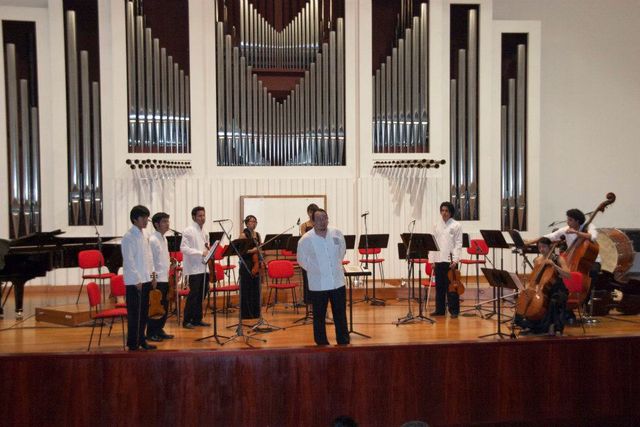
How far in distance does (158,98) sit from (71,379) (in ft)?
23.4

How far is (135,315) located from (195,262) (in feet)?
5.21

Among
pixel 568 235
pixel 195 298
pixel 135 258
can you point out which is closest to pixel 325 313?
pixel 135 258

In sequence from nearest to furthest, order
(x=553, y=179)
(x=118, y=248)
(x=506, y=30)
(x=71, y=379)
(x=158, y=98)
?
(x=71, y=379), (x=118, y=248), (x=158, y=98), (x=506, y=30), (x=553, y=179)

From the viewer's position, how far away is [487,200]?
1249cm

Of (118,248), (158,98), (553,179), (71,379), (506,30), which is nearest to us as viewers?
(71,379)

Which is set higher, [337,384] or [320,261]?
[320,261]

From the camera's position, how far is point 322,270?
6.85m

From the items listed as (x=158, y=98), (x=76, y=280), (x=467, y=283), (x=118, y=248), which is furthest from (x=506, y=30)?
(x=76, y=280)

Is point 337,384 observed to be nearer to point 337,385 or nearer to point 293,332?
point 337,385

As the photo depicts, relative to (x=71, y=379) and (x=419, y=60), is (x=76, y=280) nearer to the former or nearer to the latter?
(x=71, y=379)

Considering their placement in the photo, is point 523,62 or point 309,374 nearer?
point 309,374

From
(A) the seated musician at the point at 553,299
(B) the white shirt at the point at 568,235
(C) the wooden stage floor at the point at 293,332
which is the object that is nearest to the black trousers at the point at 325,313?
(C) the wooden stage floor at the point at 293,332

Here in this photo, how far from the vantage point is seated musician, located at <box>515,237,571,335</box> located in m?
7.38

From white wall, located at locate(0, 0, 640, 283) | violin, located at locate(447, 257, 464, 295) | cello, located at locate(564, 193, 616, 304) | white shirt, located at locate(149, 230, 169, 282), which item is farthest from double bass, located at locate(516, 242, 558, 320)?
white wall, located at locate(0, 0, 640, 283)
